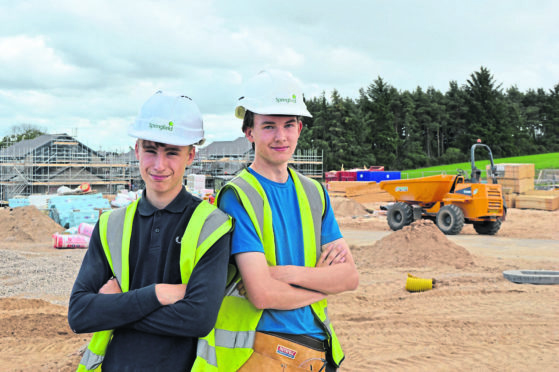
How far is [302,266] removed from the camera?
7.09 feet

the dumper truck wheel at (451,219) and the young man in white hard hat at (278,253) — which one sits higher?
the young man in white hard hat at (278,253)

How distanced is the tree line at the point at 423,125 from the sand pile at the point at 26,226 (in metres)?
38.4

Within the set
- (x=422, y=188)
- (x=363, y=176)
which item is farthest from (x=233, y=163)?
(x=422, y=188)

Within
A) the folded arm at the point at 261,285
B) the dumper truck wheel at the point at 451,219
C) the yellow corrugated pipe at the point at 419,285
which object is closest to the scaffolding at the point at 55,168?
the dumper truck wheel at the point at 451,219

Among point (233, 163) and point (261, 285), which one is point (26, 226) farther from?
point (233, 163)

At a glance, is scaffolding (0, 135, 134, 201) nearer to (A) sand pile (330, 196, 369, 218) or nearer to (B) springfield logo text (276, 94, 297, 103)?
(A) sand pile (330, 196, 369, 218)

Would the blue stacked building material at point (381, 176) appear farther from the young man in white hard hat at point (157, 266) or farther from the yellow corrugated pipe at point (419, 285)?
the young man in white hard hat at point (157, 266)

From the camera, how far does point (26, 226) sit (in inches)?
715

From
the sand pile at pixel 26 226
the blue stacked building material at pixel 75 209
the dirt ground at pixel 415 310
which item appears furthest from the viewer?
the blue stacked building material at pixel 75 209

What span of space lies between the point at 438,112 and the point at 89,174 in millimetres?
41411

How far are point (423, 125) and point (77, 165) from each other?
41469mm

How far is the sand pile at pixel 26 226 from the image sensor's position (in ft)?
57.7

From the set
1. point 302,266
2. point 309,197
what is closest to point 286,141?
point 309,197

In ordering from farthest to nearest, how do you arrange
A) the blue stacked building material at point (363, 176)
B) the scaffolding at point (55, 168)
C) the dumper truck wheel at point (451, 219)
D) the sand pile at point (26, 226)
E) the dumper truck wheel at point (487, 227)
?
1. the scaffolding at point (55, 168)
2. the blue stacked building material at point (363, 176)
3. the sand pile at point (26, 226)
4. the dumper truck wheel at point (487, 227)
5. the dumper truck wheel at point (451, 219)
